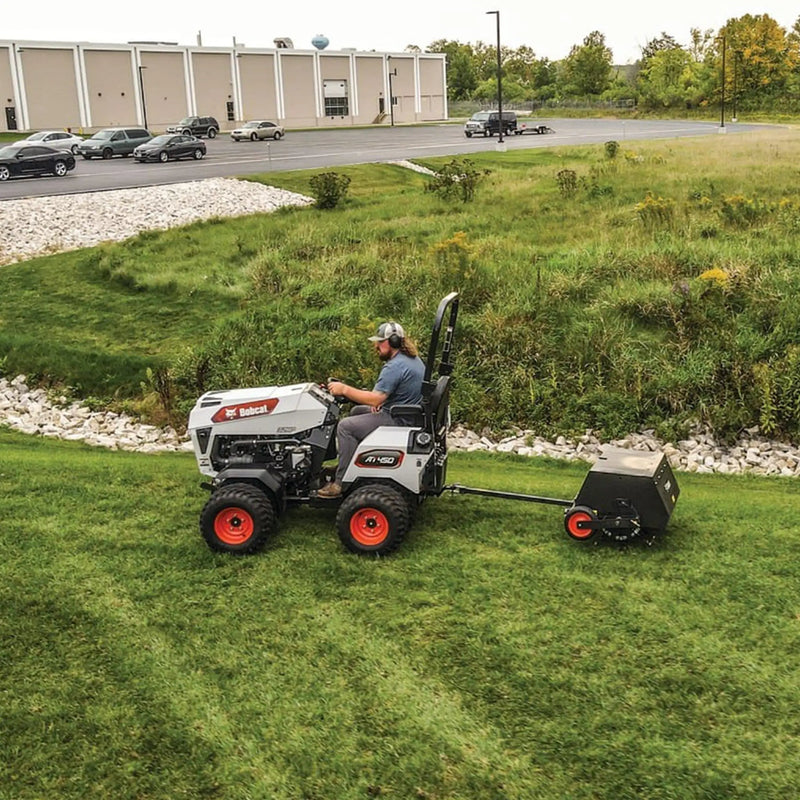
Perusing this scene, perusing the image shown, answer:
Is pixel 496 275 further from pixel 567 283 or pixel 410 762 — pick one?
pixel 410 762

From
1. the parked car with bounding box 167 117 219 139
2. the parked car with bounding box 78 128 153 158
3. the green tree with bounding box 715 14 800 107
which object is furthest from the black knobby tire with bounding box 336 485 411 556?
the green tree with bounding box 715 14 800 107

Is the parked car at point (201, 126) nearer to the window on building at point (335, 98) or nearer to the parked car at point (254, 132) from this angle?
the parked car at point (254, 132)

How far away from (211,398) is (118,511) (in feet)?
5.30

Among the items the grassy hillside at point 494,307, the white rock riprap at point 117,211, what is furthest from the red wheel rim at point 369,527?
the white rock riprap at point 117,211

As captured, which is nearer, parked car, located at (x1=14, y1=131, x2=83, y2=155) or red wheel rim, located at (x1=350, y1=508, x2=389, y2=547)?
red wheel rim, located at (x1=350, y1=508, x2=389, y2=547)

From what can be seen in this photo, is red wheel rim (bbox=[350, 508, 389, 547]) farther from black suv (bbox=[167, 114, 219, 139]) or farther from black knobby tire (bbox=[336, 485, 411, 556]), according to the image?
black suv (bbox=[167, 114, 219, 139])

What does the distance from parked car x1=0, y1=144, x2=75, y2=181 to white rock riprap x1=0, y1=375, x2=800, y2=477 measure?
76.6ft

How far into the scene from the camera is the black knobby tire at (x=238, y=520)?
24.2 ft

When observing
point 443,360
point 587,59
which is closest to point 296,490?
point 443,360

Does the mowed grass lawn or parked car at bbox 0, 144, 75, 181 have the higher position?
parked car at bbox 0, 144, 75, 181

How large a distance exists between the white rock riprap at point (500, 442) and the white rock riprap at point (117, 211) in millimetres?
8694

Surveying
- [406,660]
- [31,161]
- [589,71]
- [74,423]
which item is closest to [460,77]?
[589,71]

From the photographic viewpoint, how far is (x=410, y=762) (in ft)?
16.7

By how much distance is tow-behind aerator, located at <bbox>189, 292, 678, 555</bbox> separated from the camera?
735cm
